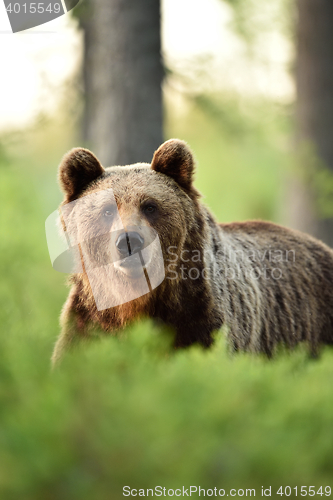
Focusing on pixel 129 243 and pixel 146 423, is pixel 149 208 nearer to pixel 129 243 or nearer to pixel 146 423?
pixel 129 243

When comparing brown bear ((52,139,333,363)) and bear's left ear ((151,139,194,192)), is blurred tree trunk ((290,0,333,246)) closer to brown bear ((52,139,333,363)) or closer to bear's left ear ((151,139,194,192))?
brown bear ((52,139,333,363))

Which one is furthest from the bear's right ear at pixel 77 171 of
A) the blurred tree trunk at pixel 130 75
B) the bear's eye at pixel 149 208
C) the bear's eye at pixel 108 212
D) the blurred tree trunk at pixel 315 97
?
the blurred tree trunk at pixel 315 97

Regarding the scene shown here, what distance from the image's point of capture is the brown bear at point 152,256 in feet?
11.4

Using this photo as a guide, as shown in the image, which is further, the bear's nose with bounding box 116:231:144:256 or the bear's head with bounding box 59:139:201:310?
the bear's head with bounding box 59:139:201:310

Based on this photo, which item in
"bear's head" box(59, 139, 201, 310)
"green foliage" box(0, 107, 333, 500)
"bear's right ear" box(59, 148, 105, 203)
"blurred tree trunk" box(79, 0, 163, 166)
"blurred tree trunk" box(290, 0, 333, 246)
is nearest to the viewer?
"green foliage" box(0, 107, 333, 500)

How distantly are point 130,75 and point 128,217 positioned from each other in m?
3.62

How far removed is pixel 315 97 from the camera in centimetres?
856

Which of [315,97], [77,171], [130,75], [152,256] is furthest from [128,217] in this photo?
[315,97]

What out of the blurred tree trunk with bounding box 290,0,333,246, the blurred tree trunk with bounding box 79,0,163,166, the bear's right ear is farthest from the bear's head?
the blurred tree trunk with bounding box 290,0,333,246

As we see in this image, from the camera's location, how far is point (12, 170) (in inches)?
294

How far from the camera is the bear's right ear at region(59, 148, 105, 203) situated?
3689 mm

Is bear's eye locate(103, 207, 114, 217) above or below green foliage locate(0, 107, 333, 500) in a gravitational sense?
below

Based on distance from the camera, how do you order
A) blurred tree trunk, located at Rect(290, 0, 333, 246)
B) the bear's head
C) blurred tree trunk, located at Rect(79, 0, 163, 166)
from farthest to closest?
blurred tree trunk, located at Rect(290, 0, 333, 246), blurred tree trunk, located at Rect(79, 0, 163, 166), the bear's head

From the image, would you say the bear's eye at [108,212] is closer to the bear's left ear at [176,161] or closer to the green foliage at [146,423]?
the bear's left ear at [176,161]
